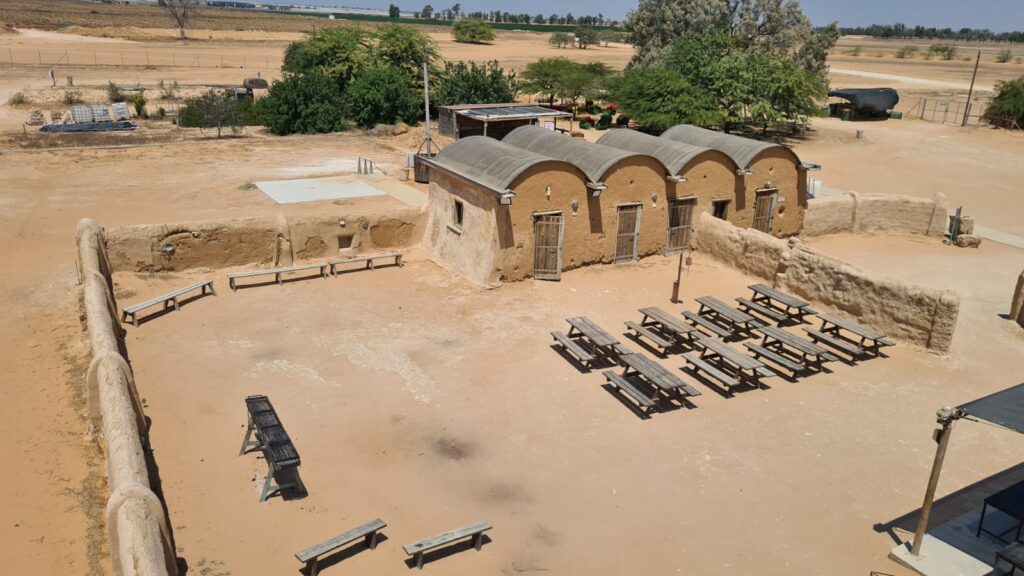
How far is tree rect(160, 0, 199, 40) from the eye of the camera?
88.4 m

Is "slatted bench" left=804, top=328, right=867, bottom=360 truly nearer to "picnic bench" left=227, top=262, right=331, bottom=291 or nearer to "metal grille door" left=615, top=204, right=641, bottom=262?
"metal grille door" left=615, top=204, right=641, bottom=262

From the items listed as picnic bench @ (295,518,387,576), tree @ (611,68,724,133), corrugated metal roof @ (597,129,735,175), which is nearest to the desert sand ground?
picnic bench @ (295,518,387,576)

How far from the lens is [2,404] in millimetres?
12633

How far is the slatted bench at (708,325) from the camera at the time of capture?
1584 cm

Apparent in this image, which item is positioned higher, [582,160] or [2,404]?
[582,160]

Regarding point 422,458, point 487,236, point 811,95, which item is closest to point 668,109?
point 811,95

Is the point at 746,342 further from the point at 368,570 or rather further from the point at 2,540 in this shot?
the point at 2,540

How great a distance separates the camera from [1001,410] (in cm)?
914

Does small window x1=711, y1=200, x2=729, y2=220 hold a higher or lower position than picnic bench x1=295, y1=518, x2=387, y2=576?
higher

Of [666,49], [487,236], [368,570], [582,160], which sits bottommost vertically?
[368,570]

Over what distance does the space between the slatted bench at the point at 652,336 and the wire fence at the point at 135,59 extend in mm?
59764

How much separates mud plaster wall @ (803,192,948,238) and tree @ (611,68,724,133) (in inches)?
547

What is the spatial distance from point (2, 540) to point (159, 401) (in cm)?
360

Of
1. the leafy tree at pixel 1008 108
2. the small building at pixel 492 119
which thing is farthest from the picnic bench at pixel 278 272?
the leafy tree at pixel 1008 108
